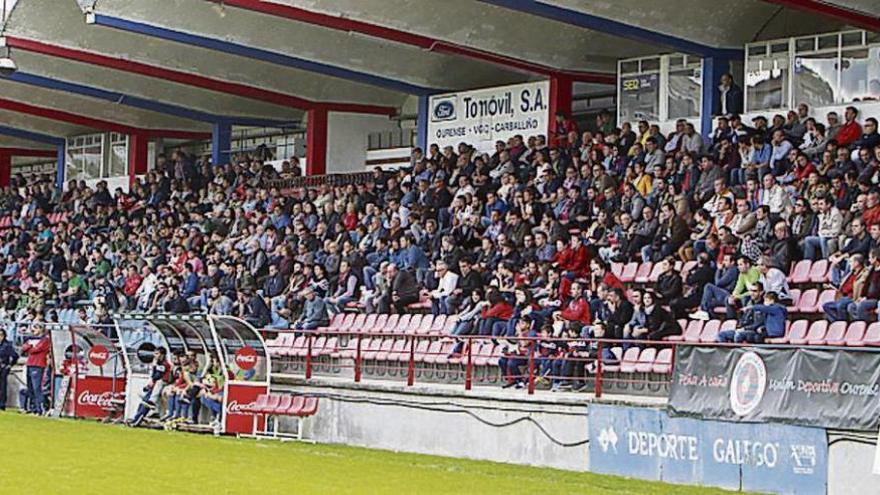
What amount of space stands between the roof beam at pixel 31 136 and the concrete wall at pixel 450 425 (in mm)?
24984

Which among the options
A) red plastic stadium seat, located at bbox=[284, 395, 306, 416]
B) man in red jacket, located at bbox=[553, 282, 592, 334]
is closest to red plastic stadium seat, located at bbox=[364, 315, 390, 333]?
red plastic stadium seat, located at bbox=[284, 395, 306, 416]

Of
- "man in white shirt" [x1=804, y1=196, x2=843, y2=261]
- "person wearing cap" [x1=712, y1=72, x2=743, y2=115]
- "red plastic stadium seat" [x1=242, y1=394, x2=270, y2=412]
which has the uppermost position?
"person wearing cap" [x1=712, y1=72, x2=743, y2=115]

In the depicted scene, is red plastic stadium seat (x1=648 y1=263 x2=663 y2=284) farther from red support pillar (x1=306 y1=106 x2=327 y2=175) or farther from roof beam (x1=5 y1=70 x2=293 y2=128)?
roof beam (x1=5 y1=70 x2=293 y2=128)

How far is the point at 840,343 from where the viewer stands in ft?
72.3

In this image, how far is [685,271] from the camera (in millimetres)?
25859

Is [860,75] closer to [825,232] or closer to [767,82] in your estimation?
[767,82]

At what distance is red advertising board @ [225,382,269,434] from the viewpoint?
28141 mm

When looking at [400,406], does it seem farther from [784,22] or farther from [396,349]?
[784,22]

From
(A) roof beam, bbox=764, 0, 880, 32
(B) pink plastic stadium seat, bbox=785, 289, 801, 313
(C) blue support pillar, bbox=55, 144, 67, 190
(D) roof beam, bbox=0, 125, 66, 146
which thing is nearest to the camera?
(B) pink plastic stadium seat, bbox=785, 289, 801, 313

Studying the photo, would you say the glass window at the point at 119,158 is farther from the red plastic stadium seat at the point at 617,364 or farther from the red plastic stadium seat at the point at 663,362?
the red plastic stadium seat at the point at 663,362

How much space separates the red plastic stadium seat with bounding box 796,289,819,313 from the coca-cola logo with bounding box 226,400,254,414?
29.4 ft

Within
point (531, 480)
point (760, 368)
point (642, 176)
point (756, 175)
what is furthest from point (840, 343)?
point (642, 176)

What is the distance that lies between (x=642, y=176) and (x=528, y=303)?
14.9ft

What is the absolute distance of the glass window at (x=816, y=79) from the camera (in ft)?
103
